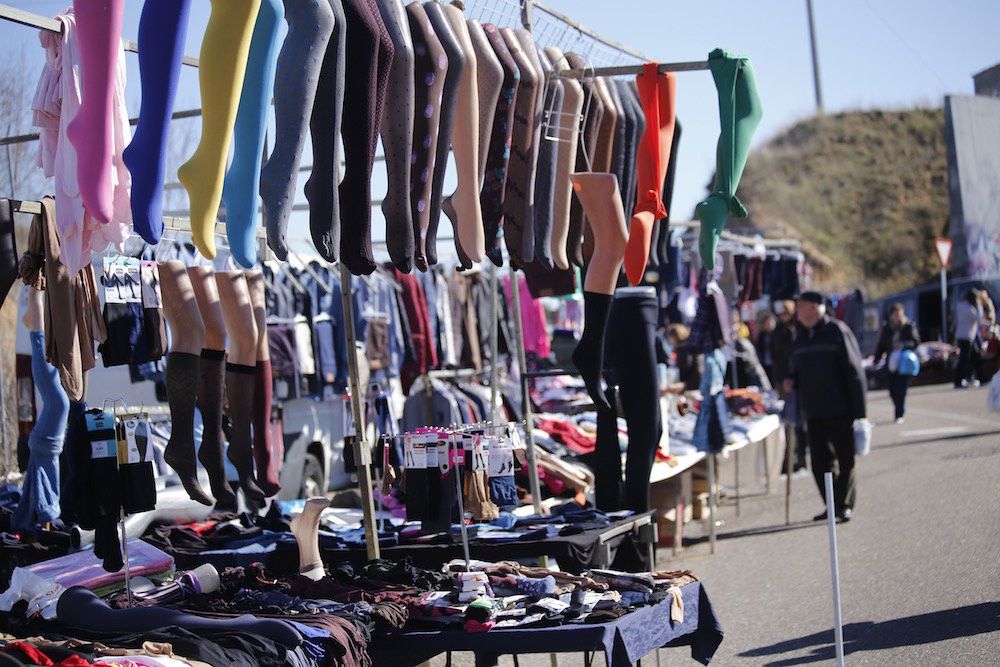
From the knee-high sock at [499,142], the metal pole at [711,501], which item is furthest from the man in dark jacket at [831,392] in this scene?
the knee-high sock at [499,142]

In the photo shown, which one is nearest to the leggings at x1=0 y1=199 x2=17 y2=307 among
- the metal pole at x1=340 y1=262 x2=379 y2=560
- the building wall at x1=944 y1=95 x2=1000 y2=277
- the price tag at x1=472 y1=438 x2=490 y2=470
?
the metal pole at x1=340 y1=262 x2=379 y2=560

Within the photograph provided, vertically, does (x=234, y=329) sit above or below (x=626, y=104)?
below

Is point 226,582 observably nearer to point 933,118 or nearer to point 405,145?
point 405,145

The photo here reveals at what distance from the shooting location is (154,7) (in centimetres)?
350

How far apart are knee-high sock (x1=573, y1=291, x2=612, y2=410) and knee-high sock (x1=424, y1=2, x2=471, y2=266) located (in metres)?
0.82

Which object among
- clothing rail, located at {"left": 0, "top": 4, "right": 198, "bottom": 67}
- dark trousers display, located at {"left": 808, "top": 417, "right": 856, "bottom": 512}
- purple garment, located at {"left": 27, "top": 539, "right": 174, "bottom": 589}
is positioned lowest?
dark trousers display, located at {"left": 808, "top": 417, "right": 856, "bottom": 512}

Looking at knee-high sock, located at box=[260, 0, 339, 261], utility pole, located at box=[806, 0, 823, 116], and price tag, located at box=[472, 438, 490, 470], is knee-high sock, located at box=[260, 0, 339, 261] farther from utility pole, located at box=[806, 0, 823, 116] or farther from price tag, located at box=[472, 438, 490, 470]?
utility pole, located at box=[806, 0, 823, 116]

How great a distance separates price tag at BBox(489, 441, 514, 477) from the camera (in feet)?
16.9

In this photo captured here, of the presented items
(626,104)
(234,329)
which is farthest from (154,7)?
(626,104)

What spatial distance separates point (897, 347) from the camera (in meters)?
18.5

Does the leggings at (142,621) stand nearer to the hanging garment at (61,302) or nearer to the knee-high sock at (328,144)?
the hanging garment at (61,302)

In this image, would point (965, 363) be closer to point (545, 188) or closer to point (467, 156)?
point (545, 188)

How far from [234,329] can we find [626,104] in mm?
2037

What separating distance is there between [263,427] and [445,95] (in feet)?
5.09
